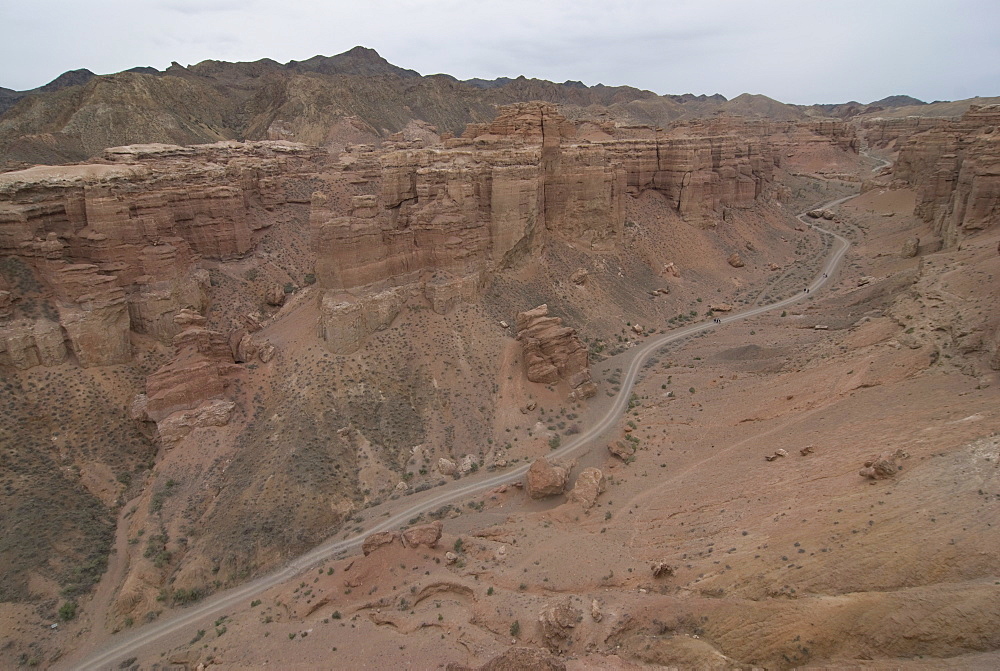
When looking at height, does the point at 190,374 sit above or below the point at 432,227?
below

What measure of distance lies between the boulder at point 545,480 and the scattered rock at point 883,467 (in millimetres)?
13790

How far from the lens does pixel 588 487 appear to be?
95.0ft

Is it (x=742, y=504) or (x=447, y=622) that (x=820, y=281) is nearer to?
(x=742, y=504)

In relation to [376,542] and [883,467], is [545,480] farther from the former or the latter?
[883,467]

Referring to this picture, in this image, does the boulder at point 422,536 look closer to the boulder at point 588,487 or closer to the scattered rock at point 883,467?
the boulder at point 588,487

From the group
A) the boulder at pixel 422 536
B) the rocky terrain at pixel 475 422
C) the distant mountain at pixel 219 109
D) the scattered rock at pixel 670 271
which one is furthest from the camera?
the distant mountain at pixel 219 109

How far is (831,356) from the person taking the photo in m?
33.4

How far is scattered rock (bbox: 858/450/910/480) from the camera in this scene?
66.2 ft

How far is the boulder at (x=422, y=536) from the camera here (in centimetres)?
2558

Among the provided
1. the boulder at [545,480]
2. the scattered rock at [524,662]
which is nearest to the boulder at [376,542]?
the boulder at [545,480]

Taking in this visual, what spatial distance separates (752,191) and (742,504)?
6434cm

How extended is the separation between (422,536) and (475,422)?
39.6 feet

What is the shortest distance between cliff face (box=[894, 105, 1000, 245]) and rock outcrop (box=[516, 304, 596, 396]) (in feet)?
110

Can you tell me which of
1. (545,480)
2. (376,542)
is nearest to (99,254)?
(376,542)
